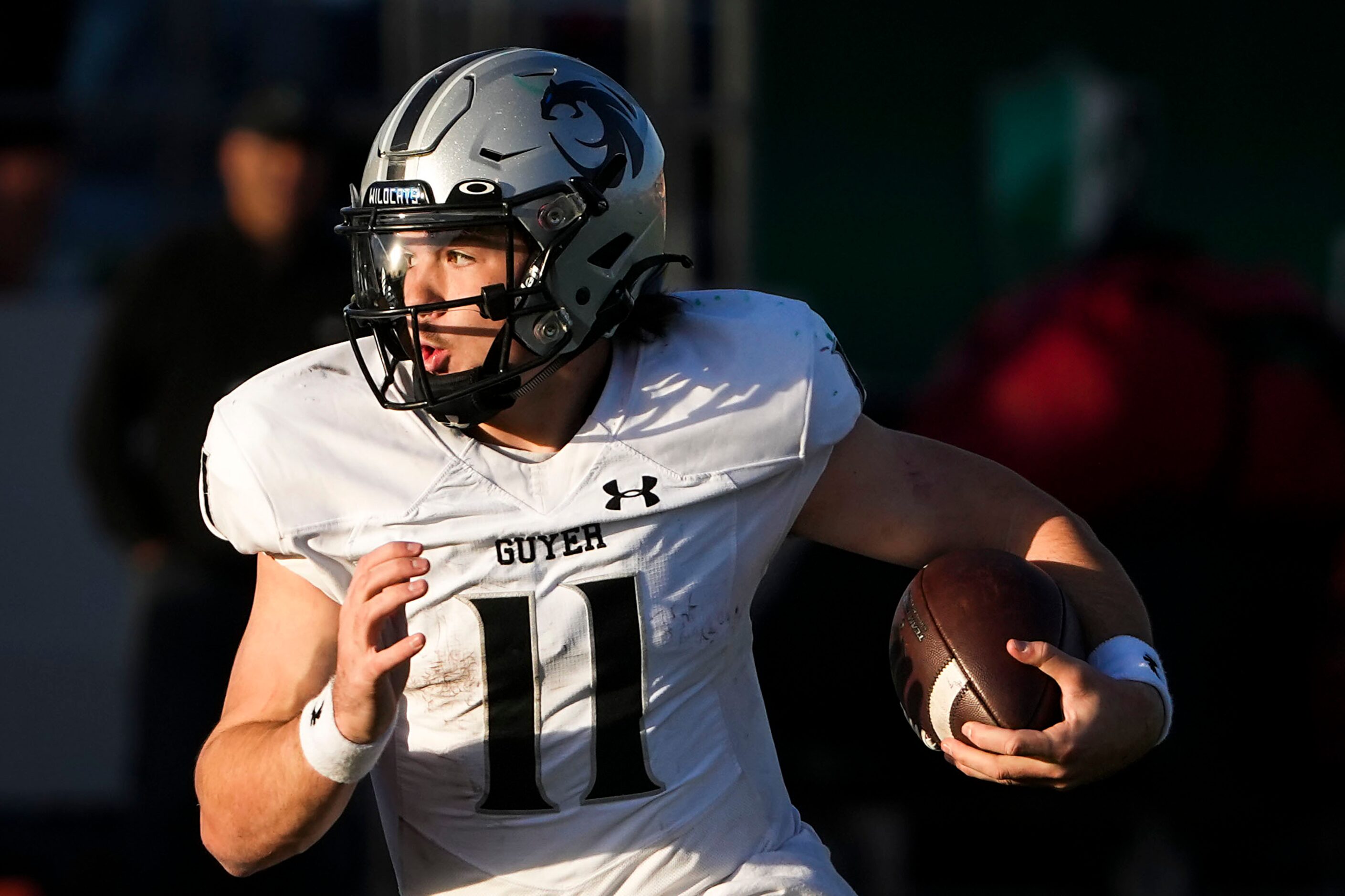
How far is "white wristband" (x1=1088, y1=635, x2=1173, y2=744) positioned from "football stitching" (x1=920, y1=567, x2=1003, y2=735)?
16 cm

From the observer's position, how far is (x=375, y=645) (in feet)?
7.68

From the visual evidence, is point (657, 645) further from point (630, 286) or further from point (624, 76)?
point (624, 76)

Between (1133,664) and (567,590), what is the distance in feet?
2.53

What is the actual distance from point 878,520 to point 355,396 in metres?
0.77

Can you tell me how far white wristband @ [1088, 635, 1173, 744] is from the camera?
8.59 feet

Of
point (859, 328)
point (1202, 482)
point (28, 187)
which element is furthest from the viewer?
point (859, 328)

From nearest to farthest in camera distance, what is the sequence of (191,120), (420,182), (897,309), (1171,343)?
(420,182) → (1171,343) → (191,120) → (897,309)

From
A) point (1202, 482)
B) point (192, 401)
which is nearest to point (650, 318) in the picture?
point (192, 401)

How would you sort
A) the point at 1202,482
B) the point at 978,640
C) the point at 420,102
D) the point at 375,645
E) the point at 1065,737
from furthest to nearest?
the point at 1202,482, the point at 420,102, the point at 978,640, the point at 1065,737, the point at 375,645

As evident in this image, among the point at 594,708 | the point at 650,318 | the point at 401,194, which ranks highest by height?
the point at 401,194

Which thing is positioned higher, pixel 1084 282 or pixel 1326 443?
pixel 1084 282

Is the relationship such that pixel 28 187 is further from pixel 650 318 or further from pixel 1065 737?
pixel 1065 737

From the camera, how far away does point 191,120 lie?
6574mm

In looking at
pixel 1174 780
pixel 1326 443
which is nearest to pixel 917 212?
pixel 1326 443
